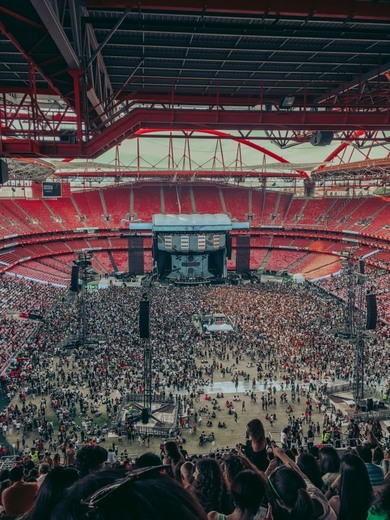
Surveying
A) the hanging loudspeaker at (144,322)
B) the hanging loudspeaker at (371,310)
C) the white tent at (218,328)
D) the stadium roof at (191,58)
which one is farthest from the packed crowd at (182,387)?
the stadium roof at (191,58)

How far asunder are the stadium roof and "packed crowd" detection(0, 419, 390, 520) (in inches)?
199

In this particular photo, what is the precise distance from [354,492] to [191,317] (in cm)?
2719

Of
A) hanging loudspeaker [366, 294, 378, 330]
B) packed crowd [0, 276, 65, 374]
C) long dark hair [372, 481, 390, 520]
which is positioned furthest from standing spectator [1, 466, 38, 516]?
hanging loudspeaker [366, 294, 378, 330]

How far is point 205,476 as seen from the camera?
420 centimetres

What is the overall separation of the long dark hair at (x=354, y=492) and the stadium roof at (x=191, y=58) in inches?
218

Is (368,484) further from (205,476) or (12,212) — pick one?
(12,212)

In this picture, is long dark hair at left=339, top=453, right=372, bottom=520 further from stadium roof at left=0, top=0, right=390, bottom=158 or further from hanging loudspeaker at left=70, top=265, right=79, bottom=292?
hanging loudspeaker at left=70, top=265, right=79, bottom=292

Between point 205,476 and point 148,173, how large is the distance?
46.0 meters

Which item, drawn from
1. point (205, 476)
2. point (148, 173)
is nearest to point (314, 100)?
point (205, 476)

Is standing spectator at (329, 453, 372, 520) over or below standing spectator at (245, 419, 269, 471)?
over

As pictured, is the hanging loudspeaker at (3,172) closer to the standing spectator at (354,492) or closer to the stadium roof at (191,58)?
the stadium roof at (191,58)

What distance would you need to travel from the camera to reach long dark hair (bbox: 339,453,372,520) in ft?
10.5

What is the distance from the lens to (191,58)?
964cm

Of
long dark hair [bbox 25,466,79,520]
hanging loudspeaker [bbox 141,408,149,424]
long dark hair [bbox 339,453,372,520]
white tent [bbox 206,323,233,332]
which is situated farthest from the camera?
white tent [bbox 206,323,233,332]
